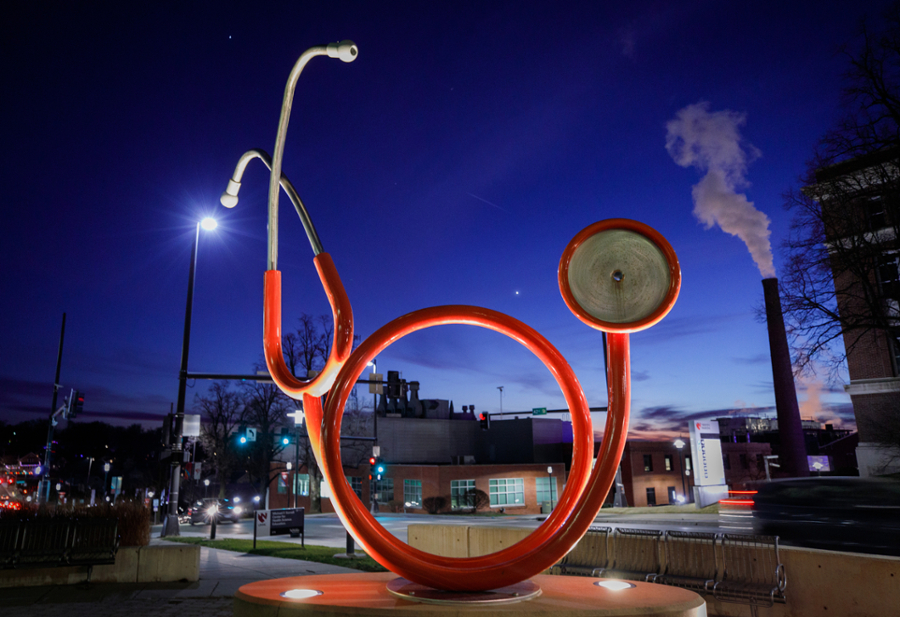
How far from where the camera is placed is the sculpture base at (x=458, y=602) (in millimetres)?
4785

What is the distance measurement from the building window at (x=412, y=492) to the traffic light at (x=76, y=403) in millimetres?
25861

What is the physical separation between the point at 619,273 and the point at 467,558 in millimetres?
3221

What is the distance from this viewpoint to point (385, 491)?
5059 centimetres

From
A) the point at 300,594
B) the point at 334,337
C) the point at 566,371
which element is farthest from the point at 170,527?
the point at 566,371

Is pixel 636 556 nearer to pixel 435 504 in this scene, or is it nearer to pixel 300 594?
pixel 300 594

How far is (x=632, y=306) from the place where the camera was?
5512 millimetres

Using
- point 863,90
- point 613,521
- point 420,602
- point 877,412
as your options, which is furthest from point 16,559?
point 877,412

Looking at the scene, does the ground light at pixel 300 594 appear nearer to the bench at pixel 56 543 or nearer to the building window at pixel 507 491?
the bench at pixel 56 543

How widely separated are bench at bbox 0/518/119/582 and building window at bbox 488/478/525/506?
3878cm

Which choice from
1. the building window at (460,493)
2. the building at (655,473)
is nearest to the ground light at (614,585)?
the building window at (460,493)

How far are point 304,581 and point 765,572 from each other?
6.29m

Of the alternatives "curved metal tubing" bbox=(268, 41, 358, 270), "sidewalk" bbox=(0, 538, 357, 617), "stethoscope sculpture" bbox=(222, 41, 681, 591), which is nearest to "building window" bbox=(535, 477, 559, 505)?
"sidewalk" bbox=(0, 538, 357, 617)

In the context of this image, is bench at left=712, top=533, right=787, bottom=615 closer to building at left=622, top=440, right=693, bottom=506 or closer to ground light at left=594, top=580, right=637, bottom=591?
ground light at left=594, top=580, right=637, bottom=591

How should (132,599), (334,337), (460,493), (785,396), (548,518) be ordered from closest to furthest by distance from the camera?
1. (548,518)
2. (334,337)
3. (132,599)
4. (785,396)
5. (460,493)
